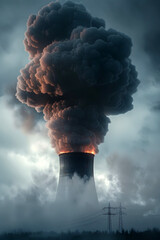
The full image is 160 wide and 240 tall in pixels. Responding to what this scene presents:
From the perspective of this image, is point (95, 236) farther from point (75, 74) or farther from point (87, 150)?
point (75, 74)

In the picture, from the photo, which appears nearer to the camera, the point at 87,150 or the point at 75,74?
the point at 87,150

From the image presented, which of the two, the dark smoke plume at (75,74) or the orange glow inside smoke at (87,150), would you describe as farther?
the orange glow inside smoke at (87,150)

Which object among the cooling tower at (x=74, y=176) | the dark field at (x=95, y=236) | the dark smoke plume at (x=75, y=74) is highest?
the dark smoke plume at (x=75, y=74)

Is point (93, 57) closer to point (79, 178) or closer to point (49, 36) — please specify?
point (49, 36)

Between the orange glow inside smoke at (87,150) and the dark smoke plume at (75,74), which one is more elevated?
the dark smoke plume at (75,74)

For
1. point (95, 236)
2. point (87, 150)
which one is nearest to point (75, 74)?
point (87, 150)

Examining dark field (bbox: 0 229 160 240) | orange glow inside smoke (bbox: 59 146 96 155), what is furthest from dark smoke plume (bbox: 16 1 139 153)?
dark field (bbox: 0 229 160 240)

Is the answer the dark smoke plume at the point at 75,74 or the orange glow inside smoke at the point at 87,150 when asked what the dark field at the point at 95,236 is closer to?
the orange glow inside smoke at the point at 87,150

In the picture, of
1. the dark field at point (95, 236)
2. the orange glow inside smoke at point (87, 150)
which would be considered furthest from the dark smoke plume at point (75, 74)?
the dark field at point (95, 236)

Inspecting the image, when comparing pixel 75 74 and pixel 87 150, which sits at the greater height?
pixel 75 74
